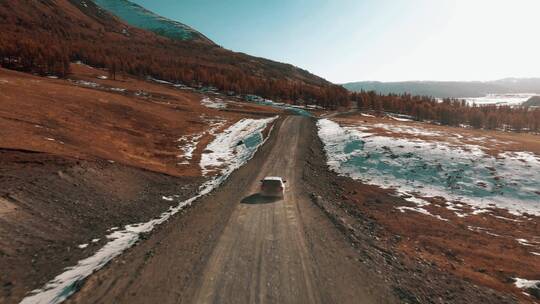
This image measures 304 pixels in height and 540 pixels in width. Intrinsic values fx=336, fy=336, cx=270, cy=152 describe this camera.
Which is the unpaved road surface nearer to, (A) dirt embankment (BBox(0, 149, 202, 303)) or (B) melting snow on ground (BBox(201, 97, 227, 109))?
(A) dirt embankment (BBox(0, 149, 202, 303))

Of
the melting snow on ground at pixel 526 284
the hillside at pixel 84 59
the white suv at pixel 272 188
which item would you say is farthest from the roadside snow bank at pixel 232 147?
the hillside at pixel 84 59

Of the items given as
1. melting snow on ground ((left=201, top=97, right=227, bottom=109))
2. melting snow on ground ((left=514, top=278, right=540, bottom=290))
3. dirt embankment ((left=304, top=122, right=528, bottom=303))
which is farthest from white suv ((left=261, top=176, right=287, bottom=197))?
melting snow on ground ((left=201, top=97, right=227, bottom=109))

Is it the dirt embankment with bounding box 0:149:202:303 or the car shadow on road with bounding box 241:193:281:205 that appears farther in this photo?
the car shadow on road with bounding box 241:193:281:205

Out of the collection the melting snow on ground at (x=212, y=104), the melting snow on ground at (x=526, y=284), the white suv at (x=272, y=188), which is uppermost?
the melting snow on ground at (x=212, y=104)

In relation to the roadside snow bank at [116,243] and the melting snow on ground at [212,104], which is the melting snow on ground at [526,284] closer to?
the roadside snow bank at [116,243]

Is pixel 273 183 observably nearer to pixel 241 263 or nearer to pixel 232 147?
pixel 241 263

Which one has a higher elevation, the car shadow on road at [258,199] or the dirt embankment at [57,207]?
the dirt embankment at [57,207]
